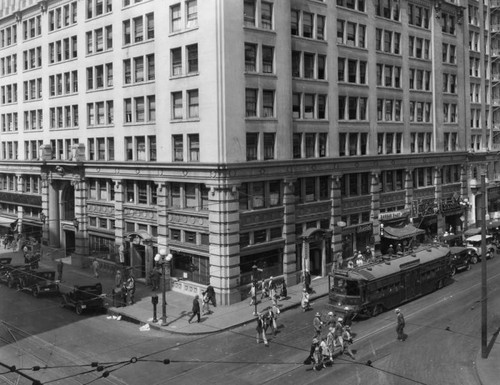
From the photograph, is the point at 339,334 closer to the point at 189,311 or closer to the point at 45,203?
the point at 189,311

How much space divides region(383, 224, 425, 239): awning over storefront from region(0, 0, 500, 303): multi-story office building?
0.74 ft

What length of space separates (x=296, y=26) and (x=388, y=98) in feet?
50.2

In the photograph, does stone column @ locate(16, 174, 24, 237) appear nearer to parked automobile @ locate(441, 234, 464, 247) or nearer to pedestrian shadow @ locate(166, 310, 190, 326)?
pedestrian shadow @ locate(166, 310, 190, 326)

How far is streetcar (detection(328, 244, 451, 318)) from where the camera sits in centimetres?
3391

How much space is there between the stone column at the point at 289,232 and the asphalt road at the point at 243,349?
5.03 metres

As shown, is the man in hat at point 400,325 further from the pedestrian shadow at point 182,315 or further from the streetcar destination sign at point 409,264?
the pedestrian shadow at point 182,315

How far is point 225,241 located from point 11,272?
17.9 meters

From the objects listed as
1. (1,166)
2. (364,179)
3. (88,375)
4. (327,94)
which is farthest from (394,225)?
(1,166)

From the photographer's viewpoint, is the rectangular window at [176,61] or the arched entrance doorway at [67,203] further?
the arched entrance doorway at [67,203]

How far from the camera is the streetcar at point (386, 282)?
111 feet

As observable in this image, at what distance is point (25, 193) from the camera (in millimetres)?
63094

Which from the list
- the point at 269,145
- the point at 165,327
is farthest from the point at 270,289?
the point at 269,145

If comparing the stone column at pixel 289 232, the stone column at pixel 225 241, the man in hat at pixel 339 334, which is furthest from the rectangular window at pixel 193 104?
the man in hat at pixel 339 334

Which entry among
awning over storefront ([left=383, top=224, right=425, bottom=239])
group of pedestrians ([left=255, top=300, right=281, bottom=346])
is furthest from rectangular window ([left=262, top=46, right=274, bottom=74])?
awning over storefront ([left=383, top=224, right=425, bottom=239])
